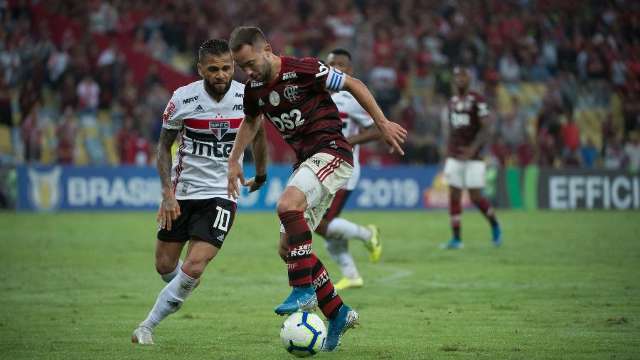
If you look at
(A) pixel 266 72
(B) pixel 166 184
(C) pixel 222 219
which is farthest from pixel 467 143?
(A) pixel 266 72

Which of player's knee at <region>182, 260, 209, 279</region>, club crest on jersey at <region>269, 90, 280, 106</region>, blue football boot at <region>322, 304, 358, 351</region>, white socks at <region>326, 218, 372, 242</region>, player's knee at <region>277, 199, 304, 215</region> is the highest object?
club crest on jersey at <region>269, 90, 280, 106</region>

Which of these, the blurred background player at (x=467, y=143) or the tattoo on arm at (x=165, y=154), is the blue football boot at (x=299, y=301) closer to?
the tattoo on arm at (x=165, y=154)

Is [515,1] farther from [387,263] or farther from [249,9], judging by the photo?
[387,263]

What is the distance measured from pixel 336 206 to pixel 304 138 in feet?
15.8

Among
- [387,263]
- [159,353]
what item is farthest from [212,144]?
[387,263]

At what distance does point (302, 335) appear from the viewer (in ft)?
24.2

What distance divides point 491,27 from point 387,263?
58.6 feet

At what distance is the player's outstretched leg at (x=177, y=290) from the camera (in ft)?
27.6

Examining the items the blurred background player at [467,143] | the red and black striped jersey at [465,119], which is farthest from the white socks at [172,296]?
the red and black striped jersey at [465,119]

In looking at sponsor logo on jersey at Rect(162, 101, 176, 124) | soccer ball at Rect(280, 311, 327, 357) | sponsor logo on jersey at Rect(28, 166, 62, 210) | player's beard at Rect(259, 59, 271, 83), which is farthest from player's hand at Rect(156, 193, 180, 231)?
sponsor logo on jersey at Rect(28, 166, 62, 210)

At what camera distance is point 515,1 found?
1296 inches

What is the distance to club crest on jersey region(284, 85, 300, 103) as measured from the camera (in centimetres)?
793

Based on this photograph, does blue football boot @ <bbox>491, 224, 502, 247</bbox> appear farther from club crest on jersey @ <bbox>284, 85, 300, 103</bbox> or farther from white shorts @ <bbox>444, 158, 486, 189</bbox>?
club crest on jersey @ <bbox>284, 85, 300, 103</bbox>

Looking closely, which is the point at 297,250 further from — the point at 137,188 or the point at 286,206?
the point at 137,188
